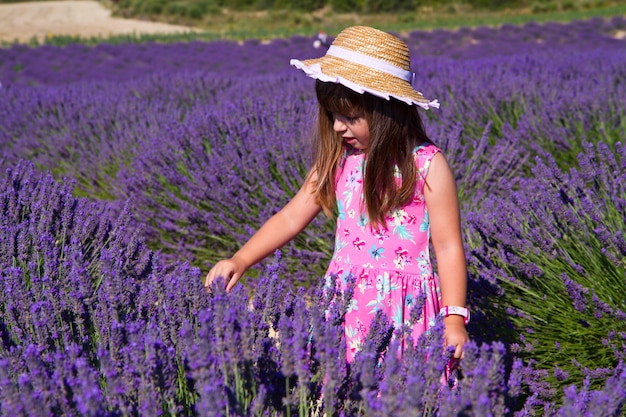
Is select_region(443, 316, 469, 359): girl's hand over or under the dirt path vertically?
over

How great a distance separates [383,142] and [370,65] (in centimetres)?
19

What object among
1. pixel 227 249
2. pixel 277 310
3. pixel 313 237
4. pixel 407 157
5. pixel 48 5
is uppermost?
pixel 407 157

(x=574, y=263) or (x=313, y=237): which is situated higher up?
(x=574, y=263)

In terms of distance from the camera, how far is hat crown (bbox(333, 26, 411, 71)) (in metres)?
1.70

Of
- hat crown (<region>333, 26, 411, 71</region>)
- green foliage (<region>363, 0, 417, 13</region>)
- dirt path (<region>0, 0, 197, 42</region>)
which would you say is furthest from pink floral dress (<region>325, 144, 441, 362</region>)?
green foliage (<region>363, 0, 417, 13</region>)

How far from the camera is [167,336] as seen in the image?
52.4 inches

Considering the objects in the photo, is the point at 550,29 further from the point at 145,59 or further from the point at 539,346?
the point at 539,346

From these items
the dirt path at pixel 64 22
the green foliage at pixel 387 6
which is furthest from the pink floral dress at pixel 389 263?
the green foliage at pixel 387 6

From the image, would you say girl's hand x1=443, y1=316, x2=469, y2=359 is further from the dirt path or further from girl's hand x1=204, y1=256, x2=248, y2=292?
the dirt path

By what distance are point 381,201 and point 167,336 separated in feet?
2.28

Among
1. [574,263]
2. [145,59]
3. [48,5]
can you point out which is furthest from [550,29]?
[48,5]

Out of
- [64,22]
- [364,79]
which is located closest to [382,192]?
[364,79]

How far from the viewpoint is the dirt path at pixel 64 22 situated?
2925 centimetres

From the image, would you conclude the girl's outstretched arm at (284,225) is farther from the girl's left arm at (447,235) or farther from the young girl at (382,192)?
the girl's left arm at (447,235)
